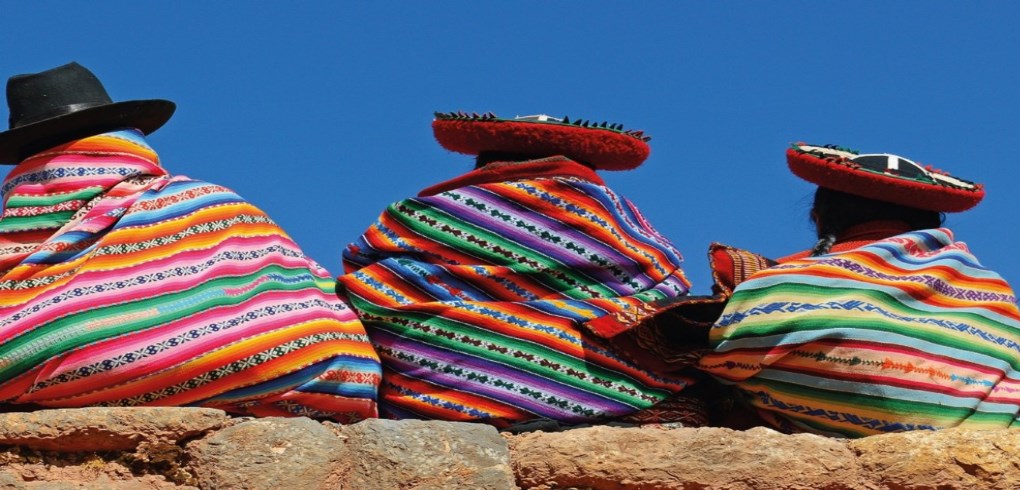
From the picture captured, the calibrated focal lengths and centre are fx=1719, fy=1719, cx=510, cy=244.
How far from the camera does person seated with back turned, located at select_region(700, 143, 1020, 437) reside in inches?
179

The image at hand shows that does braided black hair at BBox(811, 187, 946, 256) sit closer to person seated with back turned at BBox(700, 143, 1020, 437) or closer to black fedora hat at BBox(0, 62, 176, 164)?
person seated with back turned at BBox(700, 143, 1020, 437)

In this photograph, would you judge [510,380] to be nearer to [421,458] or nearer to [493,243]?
[493,243]

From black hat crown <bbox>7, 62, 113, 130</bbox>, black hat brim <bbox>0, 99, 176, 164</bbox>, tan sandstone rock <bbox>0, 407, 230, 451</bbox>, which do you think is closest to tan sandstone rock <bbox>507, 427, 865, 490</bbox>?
tan sandstone rock <bbox>0, 407, 230, 451</bbox>

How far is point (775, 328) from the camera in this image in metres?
4.56

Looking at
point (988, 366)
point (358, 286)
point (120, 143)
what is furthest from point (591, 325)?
point (120, 143)

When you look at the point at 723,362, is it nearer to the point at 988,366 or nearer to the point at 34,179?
the point at 988,366

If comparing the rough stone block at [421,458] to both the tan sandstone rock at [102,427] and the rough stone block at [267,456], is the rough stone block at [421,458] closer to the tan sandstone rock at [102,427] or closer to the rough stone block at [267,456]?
the rough stone block at [267,456]

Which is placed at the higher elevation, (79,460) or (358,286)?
(358,286)

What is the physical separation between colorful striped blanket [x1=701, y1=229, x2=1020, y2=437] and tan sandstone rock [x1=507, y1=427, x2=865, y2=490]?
49cm

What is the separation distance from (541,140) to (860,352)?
1.11 metres

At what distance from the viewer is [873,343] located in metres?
4.55

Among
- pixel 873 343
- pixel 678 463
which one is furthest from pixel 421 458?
pixel 873 343

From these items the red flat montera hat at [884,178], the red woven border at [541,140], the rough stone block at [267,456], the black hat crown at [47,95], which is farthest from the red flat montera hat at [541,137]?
the rough stone block at [267,456]

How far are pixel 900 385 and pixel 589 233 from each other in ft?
3.15
